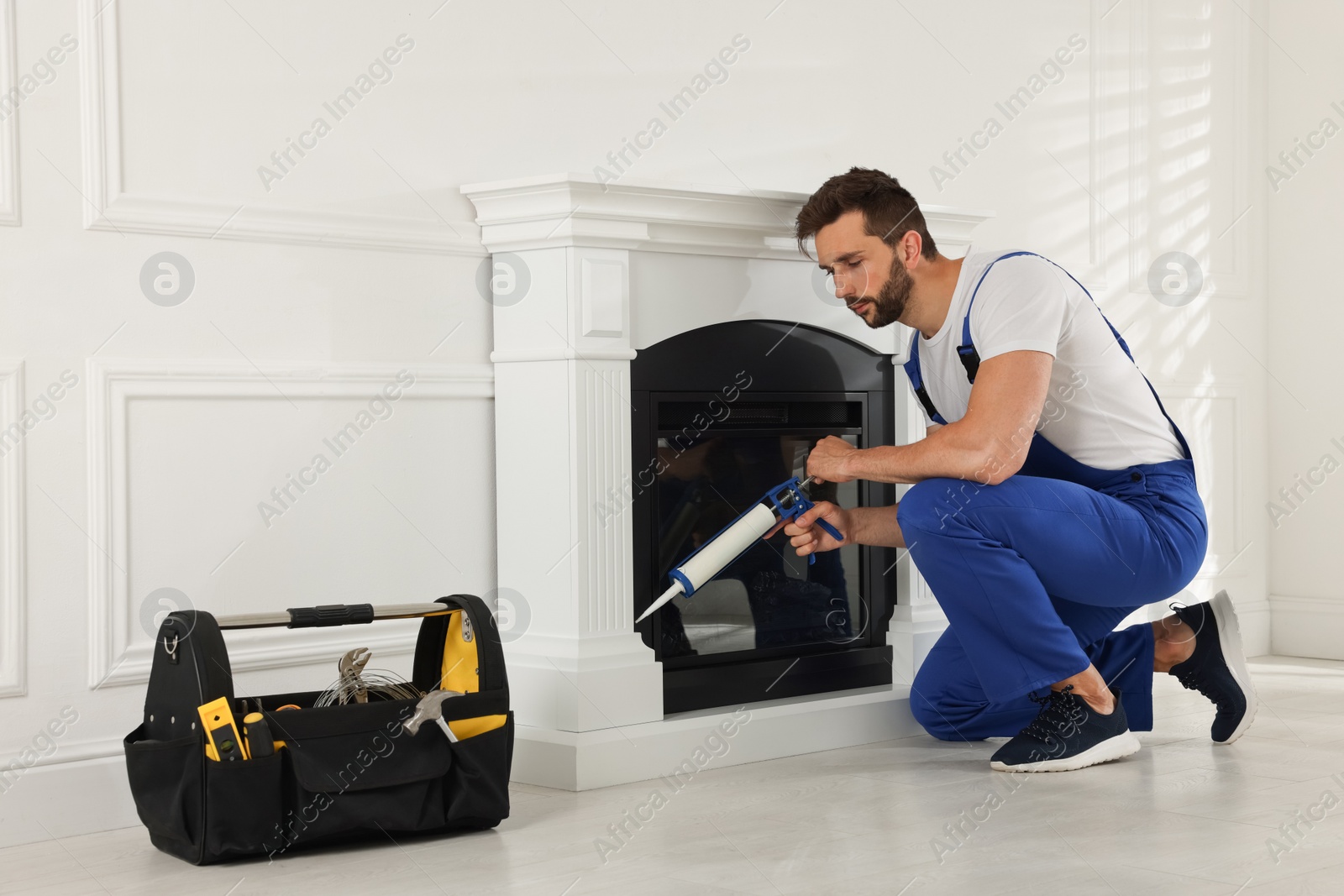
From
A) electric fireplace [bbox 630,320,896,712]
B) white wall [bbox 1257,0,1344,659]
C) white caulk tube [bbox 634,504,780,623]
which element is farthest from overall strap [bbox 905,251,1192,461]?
white wall [bbox 1257,0,1344,659]

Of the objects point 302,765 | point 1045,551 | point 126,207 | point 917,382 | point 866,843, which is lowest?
point 866,843

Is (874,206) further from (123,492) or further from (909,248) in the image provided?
(123,492)

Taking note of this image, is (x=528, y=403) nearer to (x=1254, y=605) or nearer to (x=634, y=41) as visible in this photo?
(x=634, y=41)

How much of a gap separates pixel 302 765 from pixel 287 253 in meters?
1.01

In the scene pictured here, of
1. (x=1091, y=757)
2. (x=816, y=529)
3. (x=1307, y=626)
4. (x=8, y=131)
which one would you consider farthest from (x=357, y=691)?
(x=1307, y=626)

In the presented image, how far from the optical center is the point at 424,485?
2793 millimetres

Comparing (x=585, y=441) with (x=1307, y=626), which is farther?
(x=1307, y=626)

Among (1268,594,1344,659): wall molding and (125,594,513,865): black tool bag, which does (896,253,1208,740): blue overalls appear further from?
(1268,594,1344,659): wall molding

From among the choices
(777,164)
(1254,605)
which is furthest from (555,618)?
(1254,605)

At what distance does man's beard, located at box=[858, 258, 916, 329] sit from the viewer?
273 centimetres

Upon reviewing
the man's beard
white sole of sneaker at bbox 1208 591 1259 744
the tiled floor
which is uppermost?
the man's beard

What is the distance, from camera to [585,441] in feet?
→ 8.83

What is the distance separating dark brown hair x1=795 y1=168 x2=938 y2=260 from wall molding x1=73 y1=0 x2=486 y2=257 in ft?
2.91

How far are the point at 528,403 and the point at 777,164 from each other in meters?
0.99
